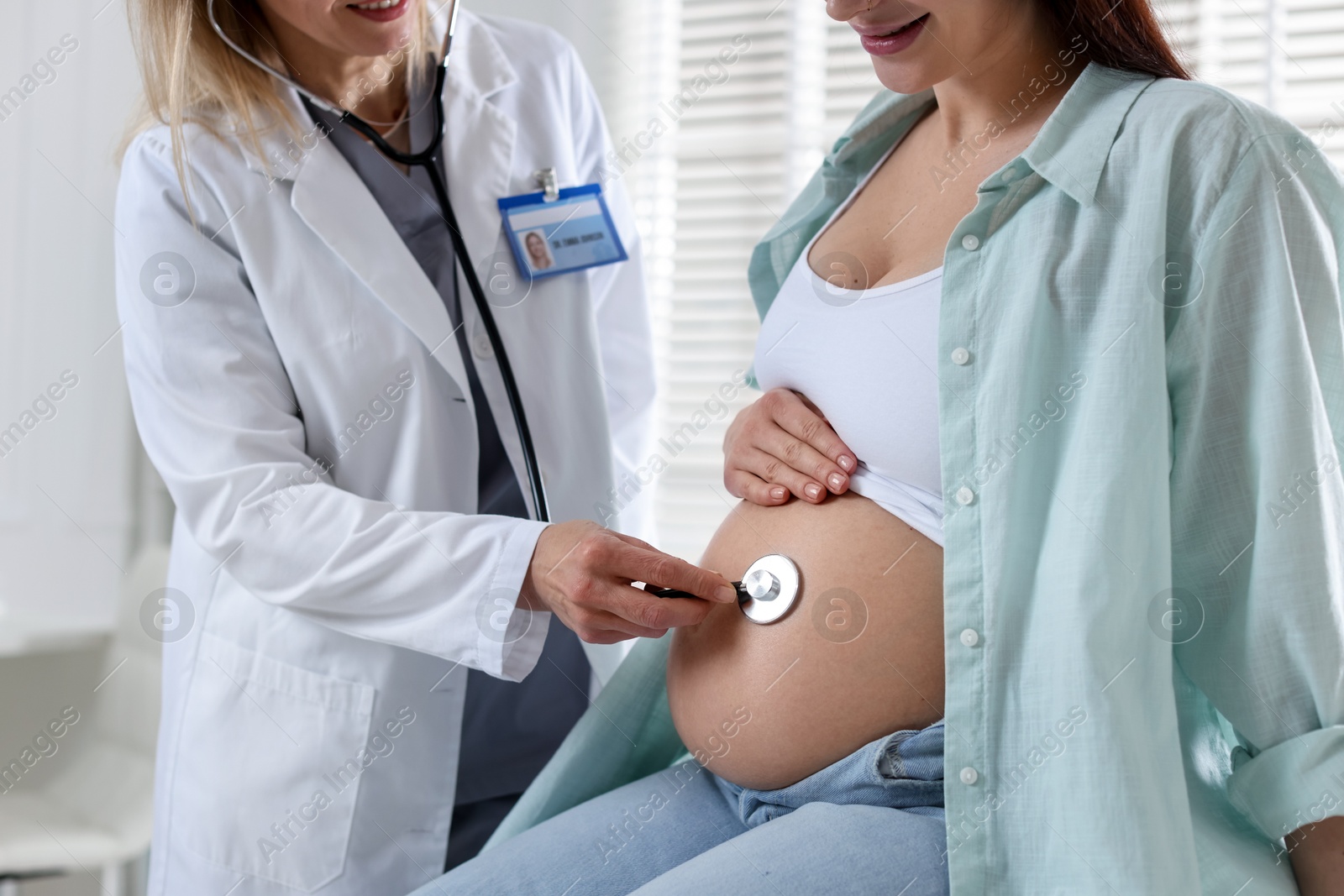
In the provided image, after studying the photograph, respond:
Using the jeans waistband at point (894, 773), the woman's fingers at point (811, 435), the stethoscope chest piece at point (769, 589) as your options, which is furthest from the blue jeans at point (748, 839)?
the woman's fingers at point (811, 435)

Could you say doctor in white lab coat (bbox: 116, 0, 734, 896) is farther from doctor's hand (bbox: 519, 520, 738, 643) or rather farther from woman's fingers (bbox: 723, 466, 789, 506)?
woman's fingers (bbox: 723, 466, 789, 506)

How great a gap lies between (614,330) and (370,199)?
1.35ft

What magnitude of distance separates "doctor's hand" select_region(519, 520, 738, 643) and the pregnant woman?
0.06m

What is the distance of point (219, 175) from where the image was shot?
1.16 metres

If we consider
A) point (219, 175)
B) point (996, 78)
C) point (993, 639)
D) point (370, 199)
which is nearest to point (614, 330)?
point (370, 199)

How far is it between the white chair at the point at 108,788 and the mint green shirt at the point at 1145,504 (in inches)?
63.9

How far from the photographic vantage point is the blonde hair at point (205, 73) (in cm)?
115

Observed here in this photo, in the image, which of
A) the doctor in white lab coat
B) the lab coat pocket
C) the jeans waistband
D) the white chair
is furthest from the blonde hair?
the white chair

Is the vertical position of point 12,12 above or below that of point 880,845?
above

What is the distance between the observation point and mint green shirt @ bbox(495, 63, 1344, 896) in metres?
0.74

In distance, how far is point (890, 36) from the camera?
3.14 feet

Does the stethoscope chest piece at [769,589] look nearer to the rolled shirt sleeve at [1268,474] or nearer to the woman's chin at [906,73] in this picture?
the rolled shirt sleeve at [1268,474]

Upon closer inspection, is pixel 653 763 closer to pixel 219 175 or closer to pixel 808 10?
pixel 219 175

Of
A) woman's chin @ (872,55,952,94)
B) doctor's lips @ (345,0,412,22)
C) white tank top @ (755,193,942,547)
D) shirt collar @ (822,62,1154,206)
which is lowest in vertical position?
white tank top @ (755,193,942,547)
